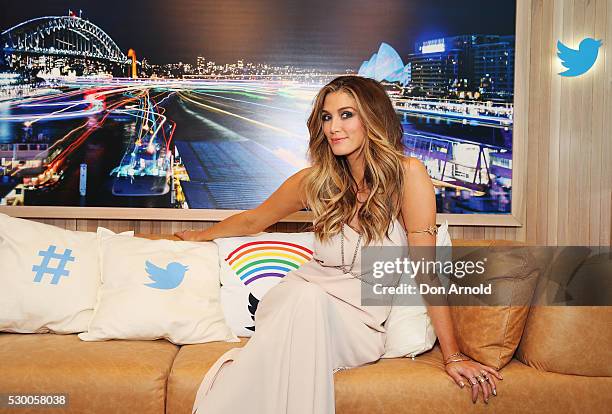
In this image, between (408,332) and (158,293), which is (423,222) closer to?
(408,332)

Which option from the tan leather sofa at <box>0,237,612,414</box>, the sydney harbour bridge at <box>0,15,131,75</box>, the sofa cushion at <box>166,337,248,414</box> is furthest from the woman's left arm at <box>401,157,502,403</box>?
the sydney harbour bridge at <box>0,15,131,75</box>

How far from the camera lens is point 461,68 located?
10.2ft

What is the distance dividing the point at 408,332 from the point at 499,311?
0.34m

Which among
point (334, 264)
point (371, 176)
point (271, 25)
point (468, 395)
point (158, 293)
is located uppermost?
point (271, 25)

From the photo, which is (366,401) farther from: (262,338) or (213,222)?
(213,222)

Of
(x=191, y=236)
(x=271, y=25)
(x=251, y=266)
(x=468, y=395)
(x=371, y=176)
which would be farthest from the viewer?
(x=271, y=25)

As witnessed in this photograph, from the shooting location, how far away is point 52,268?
2.52 m

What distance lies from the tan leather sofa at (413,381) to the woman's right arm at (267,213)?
69 cm

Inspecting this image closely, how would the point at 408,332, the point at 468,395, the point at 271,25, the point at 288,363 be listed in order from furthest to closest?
1. the point at 271,25
2. the point at 408,332
3. the point at 468,395
4. the point at 288,363

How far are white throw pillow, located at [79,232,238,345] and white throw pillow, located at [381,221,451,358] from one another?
2.03 ft

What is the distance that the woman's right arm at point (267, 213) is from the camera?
256cm

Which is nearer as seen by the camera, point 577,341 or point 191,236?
point 577,341

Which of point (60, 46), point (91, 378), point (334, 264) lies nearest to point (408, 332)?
point (334, 264)

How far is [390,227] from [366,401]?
63 centimetres
